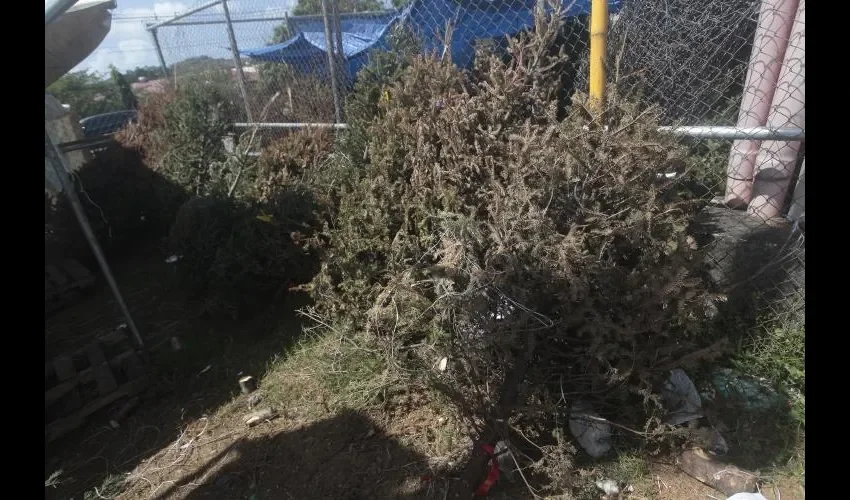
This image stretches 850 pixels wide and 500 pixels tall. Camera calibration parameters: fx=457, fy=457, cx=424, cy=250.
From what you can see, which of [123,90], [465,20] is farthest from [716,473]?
[123,90]

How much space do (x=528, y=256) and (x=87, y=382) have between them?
3419 millimetres

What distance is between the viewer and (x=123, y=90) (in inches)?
643

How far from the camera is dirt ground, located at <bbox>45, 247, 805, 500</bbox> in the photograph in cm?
238

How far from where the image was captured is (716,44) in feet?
10.9

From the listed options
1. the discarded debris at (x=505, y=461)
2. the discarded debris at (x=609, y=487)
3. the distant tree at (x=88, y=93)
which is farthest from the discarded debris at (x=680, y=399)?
the distant tree at (x=88, y=93)

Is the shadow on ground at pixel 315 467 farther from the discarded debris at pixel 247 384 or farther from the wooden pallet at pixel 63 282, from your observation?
the wooden pallet at pixel 63 282

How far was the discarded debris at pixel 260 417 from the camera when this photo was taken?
2.97 m

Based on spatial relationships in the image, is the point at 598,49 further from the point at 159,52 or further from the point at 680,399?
the point at 159,52

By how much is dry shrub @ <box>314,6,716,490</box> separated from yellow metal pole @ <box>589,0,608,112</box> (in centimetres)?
14

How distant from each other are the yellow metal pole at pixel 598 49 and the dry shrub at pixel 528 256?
0.45ft

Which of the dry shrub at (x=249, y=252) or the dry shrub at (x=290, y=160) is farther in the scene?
the dry shrub at (x=290, y=160)

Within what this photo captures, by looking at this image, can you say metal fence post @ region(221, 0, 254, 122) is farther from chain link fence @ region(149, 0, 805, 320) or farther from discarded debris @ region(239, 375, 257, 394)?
discarded debris @ region(239, 375, 257, 394)
